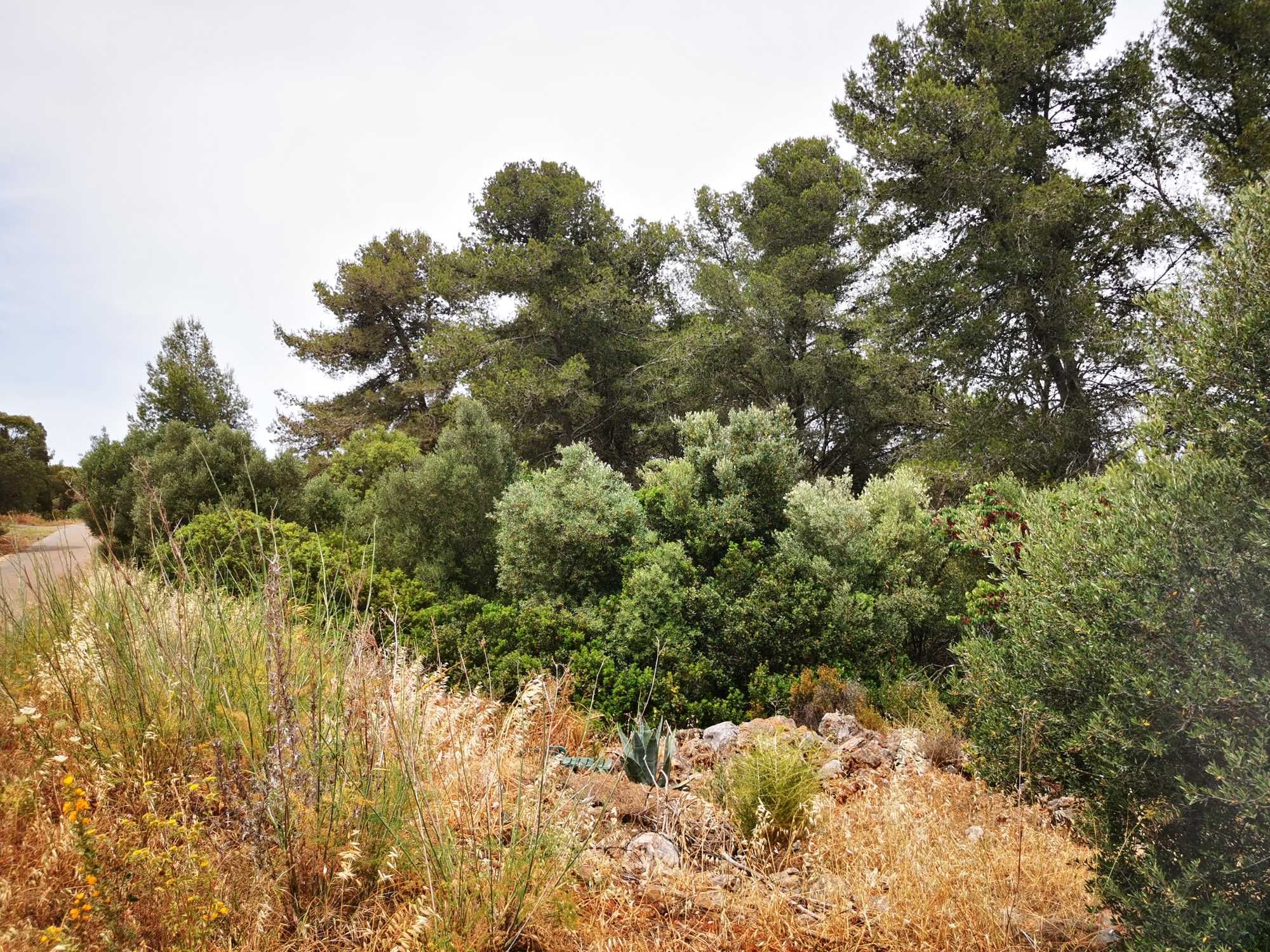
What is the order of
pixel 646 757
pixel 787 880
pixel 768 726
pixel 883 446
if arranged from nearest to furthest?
pixel 787 880 < pixel 646 757 < pixel 768 726 < pixel 883 446

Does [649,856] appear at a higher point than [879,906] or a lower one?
lower

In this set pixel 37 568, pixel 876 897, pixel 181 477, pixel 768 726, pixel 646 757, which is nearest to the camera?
pixel 876 897

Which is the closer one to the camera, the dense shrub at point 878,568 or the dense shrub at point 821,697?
the dense shrub at point 821,697

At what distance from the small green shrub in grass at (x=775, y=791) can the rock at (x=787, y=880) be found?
0.19 metres

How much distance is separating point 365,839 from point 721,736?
115 inches

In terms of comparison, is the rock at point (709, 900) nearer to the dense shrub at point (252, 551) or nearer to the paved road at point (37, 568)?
the paved road at point (37, 568)

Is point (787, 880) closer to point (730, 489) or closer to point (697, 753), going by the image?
point (697, 753)

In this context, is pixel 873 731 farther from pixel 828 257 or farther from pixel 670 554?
pixel 828 257

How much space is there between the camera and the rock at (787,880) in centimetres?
278

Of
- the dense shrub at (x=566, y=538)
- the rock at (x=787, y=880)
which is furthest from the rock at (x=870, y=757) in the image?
the dense shrub at (x=566, y=538)

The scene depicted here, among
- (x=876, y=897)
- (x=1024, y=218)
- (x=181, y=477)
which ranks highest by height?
(x=1024, y=218)

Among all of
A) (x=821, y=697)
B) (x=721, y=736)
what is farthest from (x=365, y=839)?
(x=821, y=697)

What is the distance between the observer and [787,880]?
285cm

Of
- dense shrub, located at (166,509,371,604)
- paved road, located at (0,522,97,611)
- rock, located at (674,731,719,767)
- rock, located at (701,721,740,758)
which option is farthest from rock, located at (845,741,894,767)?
paved road, located at (0,522,97,611)
